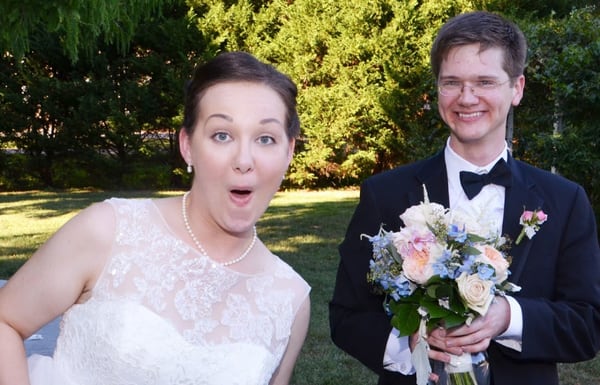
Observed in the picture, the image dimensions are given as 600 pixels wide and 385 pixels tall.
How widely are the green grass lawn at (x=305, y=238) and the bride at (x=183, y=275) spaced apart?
13.0ft

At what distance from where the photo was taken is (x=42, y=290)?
2164 millimetres

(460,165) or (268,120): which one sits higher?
(268,120)

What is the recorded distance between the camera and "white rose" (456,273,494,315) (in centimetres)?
236

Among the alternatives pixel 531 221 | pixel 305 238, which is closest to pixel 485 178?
pixel 531 221

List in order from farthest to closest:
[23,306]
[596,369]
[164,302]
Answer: [596,369] → [164,302] → [23,306]

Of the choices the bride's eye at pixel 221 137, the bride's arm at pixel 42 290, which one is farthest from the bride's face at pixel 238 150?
the bride's arm at pixel 42 290

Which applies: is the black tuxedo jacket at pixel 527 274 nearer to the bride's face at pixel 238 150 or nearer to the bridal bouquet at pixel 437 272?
the bridal bouquet at pixel 437 272

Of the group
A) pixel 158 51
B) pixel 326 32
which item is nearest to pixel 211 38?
pixel 158 51

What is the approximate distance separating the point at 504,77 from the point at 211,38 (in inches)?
713

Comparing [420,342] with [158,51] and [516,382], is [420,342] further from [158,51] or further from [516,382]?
[158,51]

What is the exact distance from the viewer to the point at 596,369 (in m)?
6.53

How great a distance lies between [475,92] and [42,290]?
5.51ft

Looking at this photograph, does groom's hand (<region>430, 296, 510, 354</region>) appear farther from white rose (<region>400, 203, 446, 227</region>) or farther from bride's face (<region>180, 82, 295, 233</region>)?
bride's face (<region>180, 82, 295, 233</region>)

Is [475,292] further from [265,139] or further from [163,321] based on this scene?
[163,321]
